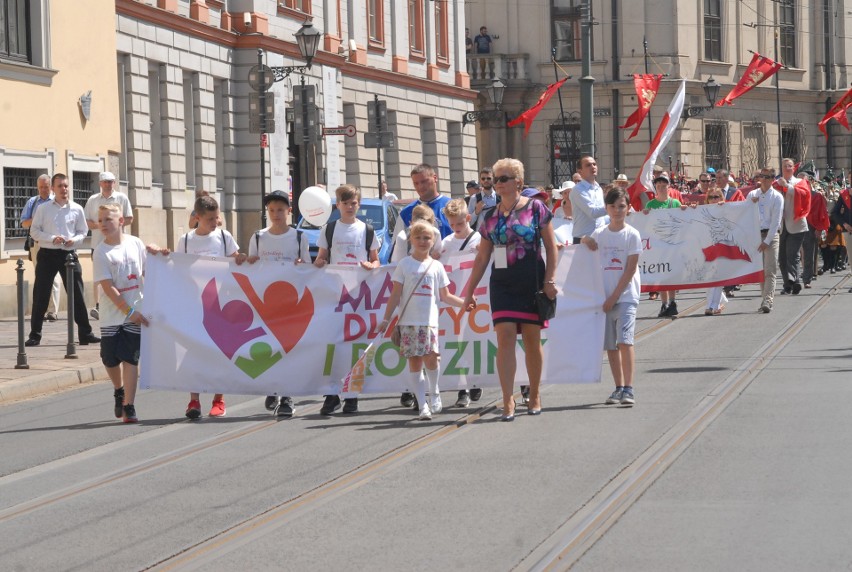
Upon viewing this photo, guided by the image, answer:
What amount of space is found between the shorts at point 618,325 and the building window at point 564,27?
167 ft

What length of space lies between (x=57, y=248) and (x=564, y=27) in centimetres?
4543

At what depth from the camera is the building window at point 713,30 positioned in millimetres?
63938

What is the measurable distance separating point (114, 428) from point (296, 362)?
1.53m

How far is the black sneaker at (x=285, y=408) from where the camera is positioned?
1225cm

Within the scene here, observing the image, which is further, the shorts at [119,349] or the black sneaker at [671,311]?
the black sneaker at [671,311]

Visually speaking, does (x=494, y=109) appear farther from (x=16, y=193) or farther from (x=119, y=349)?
(x=119, y=349)

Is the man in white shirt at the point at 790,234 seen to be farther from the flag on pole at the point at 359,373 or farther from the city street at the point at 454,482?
the flag on pole at the point at 359,373

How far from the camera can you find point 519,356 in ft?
41.5

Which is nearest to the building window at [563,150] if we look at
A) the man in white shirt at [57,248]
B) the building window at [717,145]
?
the building window at [717,145]

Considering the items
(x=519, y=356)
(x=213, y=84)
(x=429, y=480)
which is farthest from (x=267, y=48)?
(x=429, y=480)

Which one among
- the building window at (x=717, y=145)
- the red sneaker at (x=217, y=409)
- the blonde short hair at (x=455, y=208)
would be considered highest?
the building window at (x=717, y=145)

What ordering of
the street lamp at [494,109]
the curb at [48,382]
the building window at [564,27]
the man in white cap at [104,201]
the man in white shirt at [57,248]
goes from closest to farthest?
the curb at [48,382] < the man in white cap at [104,201] < the man in white shirt at [57,248] < the street lamp at [494,109] < the building window at [564,27]

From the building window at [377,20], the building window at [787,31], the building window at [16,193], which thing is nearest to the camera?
the building window at [16,193]

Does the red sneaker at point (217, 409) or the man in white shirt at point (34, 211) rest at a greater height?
the man in white shirt at point (34, 211)
